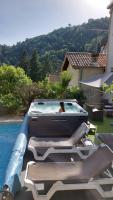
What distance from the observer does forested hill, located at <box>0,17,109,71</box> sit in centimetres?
7521

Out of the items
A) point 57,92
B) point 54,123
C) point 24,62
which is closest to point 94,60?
point 57,92

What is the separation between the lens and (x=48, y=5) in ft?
85.9

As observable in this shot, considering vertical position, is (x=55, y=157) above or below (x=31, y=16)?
below

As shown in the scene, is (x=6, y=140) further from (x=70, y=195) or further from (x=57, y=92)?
(x=70, y=195)

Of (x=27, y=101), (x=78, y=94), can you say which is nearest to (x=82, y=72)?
(x=78, y=94)

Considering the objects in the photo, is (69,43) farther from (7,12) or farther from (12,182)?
(12,182)

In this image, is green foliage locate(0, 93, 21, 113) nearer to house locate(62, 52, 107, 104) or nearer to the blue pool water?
the blue pool water

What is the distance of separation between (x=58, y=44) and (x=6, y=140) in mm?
75617

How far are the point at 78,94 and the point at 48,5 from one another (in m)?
8.74

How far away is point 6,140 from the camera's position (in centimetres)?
1903

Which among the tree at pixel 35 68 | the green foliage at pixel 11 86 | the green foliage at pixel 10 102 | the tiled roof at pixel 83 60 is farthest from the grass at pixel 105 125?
the tree at pixel 35 68

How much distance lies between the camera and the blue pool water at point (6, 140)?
14905mm

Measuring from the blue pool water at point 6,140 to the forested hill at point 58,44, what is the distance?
5130cm

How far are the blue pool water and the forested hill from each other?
51300 mm
